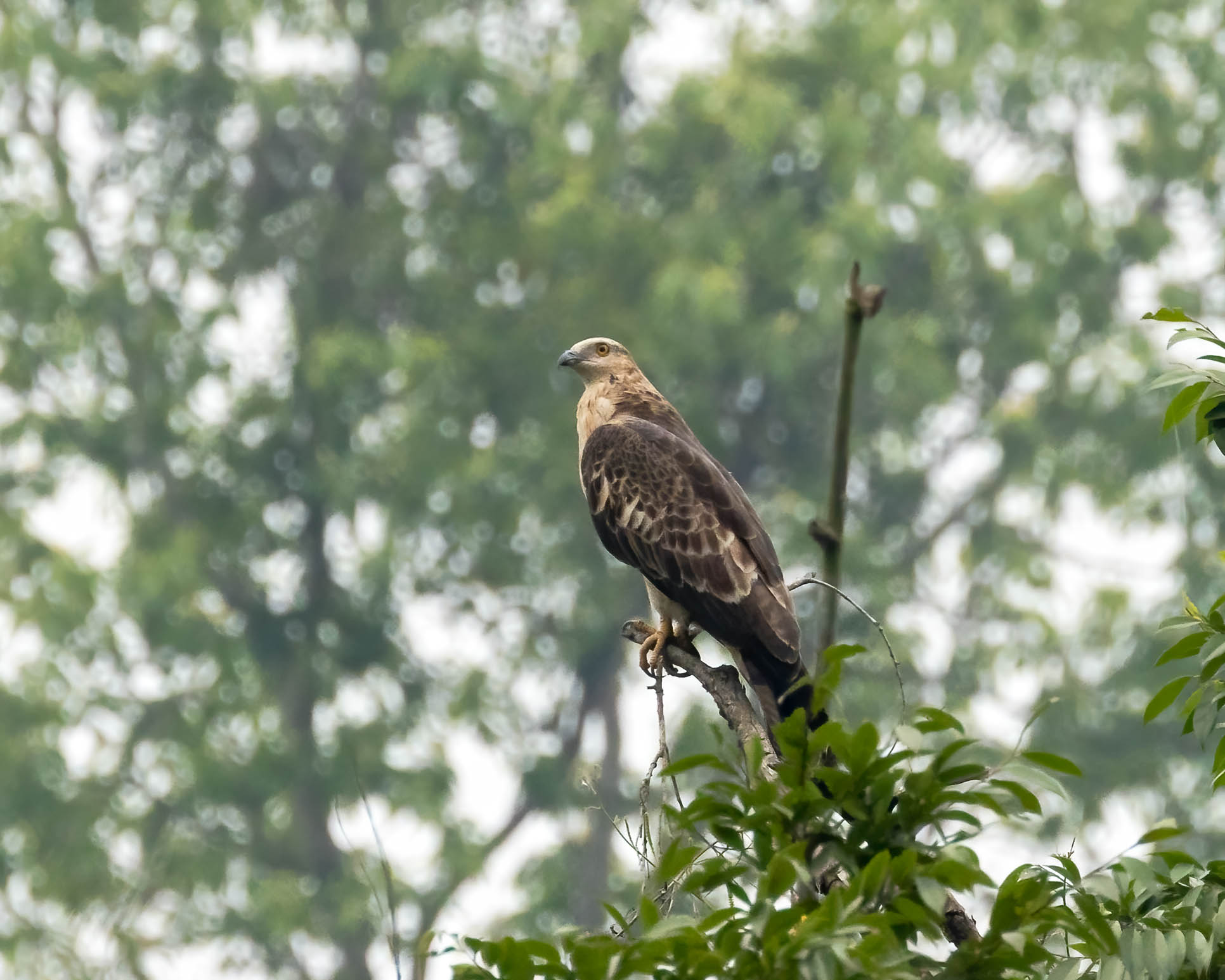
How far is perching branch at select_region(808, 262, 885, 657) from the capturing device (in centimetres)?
174

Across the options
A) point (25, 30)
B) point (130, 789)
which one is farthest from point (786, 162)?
point (130, 789)

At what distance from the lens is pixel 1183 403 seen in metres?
2.60

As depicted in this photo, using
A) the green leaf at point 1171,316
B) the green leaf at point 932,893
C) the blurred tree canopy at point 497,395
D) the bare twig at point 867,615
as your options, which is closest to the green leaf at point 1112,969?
the green leaf at point 932,893

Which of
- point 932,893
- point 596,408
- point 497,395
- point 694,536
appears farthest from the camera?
point 497,395

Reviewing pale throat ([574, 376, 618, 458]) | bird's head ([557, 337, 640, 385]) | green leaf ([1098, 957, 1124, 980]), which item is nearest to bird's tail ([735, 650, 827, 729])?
pale throat ([574, 376, 618, 458])

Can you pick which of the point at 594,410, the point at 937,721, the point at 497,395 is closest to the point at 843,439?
the point at 937,721

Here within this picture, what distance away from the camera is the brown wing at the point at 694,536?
5023 millimetres

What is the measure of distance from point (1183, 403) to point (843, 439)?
1.10 m

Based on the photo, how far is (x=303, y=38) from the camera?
19.1 metres

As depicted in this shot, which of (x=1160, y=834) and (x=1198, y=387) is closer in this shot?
(x=1160, y=834)

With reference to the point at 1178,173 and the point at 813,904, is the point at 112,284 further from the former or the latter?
the point at 813,904

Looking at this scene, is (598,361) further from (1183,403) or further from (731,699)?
(1183,403)

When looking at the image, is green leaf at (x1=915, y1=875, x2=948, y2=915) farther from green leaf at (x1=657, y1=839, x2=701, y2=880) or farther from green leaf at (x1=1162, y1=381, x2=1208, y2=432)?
green leaf at (x1=1162, y1=381, x2=1208, y2=432)

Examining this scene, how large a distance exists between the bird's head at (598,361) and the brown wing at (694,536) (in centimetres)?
62
